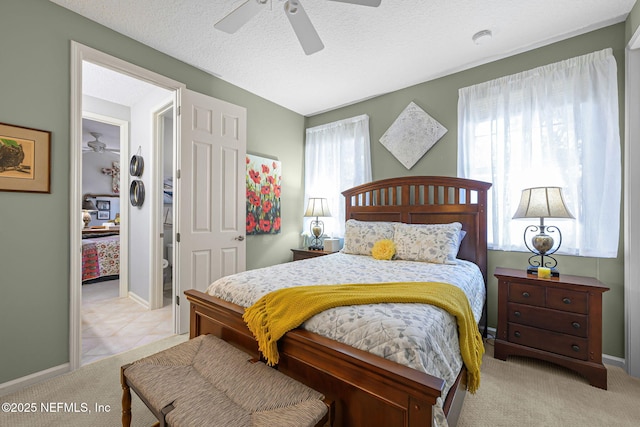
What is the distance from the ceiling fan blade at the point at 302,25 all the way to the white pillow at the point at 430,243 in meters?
1.84

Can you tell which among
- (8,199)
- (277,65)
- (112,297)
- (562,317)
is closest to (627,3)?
(562,317)

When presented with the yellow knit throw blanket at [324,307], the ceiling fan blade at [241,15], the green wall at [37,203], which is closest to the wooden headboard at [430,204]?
the yellow knit throw blanket at [324,307]

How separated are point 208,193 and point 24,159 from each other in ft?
4.53

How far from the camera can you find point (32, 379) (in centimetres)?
199

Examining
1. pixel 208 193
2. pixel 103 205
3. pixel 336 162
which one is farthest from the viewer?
pixel 103 205

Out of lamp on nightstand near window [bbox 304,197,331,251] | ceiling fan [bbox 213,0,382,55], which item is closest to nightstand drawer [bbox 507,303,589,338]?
lamp on nightstand near window [bbox 304,197,331,251]

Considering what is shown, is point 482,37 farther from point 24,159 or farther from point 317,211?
point 24,159

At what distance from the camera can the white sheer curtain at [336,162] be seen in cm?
373

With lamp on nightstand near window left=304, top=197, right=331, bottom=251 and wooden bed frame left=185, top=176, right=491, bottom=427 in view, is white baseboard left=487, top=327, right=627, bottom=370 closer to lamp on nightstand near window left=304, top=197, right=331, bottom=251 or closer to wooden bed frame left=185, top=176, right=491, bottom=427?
wooden bed frame left=185, top=176, right=491, bottom=427

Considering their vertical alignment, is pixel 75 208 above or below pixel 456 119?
below

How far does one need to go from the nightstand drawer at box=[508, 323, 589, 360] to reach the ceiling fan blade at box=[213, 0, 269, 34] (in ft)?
9.86

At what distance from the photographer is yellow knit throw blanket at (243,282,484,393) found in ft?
4.52

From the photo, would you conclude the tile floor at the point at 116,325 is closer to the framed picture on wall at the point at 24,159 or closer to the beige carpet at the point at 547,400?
the framed picture on wall at the point at 24,159

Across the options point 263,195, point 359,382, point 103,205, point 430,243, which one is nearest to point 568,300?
point 430,243
